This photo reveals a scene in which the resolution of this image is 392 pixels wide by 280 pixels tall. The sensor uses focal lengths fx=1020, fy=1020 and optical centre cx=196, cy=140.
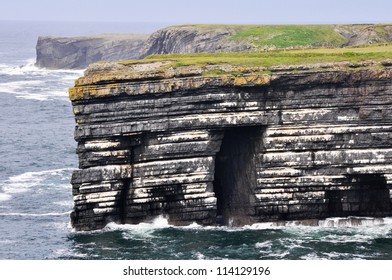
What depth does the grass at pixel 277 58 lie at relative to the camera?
67.7 m

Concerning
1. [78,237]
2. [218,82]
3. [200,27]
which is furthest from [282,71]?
[200,27]

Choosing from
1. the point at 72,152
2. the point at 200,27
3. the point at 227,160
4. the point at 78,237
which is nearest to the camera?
the point at 78,237

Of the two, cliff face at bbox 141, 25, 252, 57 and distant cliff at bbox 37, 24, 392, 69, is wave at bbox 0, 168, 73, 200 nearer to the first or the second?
distant cliff at bbox 37, 24, 392, 69

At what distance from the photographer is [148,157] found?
65188mm

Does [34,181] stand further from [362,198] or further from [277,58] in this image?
[362,198]

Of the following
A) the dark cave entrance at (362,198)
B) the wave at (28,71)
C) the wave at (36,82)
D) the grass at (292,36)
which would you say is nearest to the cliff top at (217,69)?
the dark cave entrance at (362,198)

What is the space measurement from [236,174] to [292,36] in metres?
62.0

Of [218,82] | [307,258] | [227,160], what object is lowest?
[307,258]

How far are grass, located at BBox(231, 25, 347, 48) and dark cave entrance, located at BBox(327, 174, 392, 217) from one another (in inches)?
2201

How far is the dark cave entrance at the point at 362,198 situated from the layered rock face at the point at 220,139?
9 centimetres

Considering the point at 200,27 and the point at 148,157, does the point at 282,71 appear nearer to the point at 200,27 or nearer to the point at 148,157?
the point at 148,157

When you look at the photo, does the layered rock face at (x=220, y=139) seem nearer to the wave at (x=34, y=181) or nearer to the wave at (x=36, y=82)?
the wave at (x=34, y=181)

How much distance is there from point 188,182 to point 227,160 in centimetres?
536

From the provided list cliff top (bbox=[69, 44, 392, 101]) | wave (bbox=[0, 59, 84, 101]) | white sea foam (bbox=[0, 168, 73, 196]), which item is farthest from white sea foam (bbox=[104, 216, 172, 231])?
wave (bbox=[0, 59, 84, 101])
